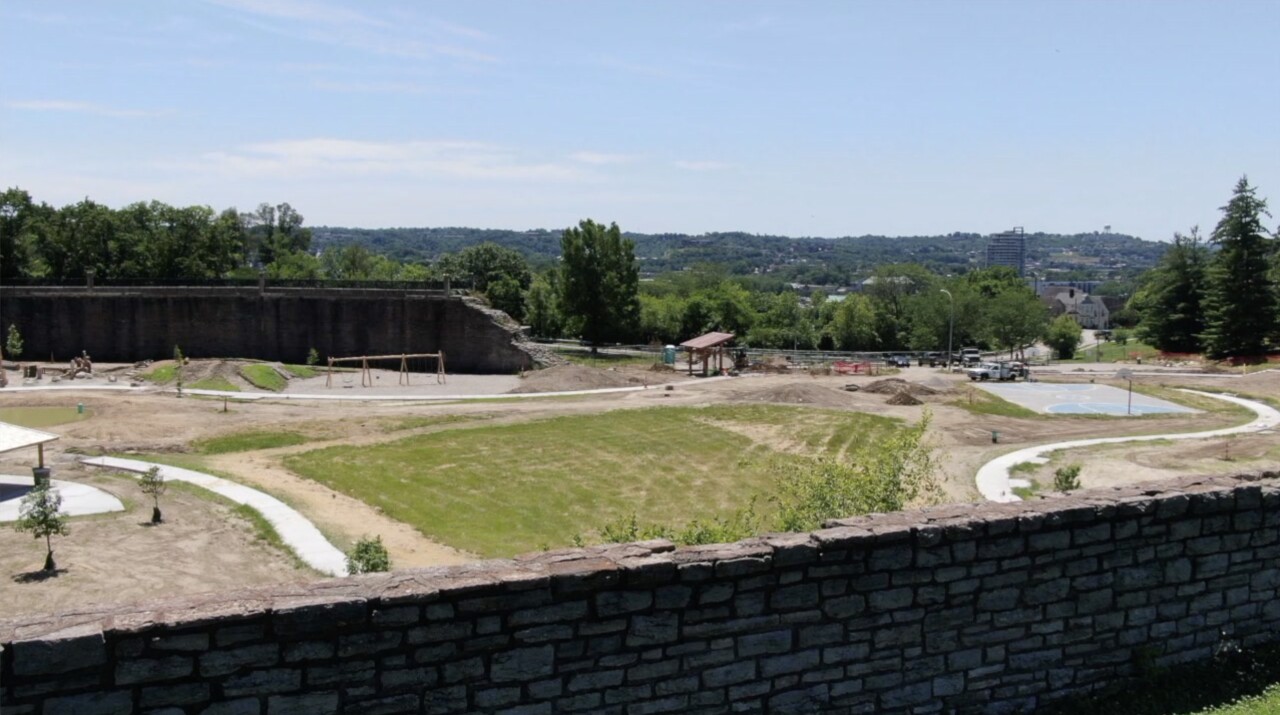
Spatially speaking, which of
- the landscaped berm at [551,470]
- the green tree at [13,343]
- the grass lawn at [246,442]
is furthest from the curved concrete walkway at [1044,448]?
the green tree at [13,343]

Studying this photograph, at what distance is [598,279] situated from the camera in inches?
2496

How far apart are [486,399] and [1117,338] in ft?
294

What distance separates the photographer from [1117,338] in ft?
356

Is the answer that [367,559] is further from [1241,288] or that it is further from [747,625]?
[1241,288]

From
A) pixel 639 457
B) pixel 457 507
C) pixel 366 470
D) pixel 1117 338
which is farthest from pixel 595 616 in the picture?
pixel 1117 338

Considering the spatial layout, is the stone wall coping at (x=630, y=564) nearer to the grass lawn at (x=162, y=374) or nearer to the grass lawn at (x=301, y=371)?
the grass lawn at (x=162, y=374)

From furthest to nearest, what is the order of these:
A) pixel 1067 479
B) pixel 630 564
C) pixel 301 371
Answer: pixel 301 371 < pixel 1067 479 < pixel 630 564

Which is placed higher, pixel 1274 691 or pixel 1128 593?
pixel 1128 593

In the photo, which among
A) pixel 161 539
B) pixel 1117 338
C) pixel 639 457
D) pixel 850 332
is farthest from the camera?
pixel 1117 338

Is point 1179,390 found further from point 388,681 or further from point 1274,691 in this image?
point 388,681

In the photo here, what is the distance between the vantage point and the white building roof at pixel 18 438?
23922 millimetres

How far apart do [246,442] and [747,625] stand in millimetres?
26630

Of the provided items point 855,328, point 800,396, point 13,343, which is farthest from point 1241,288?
point 13,343

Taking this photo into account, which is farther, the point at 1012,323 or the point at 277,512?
the point at 1012,323
